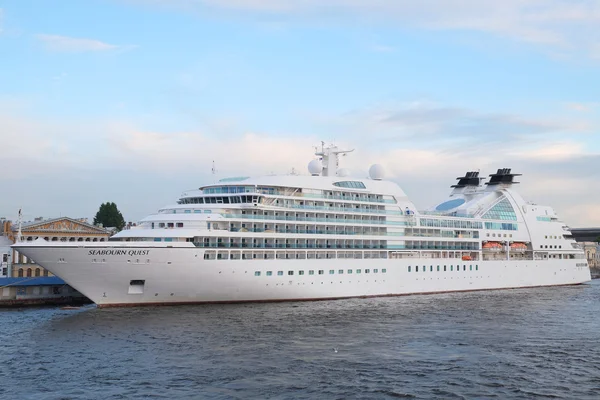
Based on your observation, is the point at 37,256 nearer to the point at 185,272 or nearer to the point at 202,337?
the point at 185,272

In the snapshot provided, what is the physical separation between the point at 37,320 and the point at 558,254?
60716 mm

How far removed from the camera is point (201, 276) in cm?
4694

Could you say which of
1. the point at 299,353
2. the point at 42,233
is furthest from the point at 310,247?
the point at 42,233

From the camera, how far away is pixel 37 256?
44812 millimetres

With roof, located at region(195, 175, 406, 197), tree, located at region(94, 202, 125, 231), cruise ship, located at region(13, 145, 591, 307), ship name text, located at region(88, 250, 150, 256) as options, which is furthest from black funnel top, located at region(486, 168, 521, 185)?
tree, located at region(94, 202, 125, 231)

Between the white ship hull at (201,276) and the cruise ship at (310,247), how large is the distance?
8 centimetres

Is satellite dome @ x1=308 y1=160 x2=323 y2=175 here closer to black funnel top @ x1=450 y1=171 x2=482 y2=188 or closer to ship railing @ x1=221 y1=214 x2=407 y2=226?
ship railing @ x1=221 y1=214 x2=407 y2=226

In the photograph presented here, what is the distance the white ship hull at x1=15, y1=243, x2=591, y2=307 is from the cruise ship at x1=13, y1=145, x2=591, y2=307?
0.08 m

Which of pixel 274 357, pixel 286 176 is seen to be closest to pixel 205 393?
pixel 274 357

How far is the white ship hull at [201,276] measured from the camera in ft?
147

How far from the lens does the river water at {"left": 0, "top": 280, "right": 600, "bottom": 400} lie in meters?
25.9

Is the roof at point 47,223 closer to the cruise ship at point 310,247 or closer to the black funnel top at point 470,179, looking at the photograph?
the cruise ship at point 310,247

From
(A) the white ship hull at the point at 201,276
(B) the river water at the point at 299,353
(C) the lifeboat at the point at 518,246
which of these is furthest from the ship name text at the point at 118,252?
(C) the lifeboat at the point at 518,246

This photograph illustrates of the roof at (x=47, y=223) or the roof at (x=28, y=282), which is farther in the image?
the roof at (x=47, y=223)
